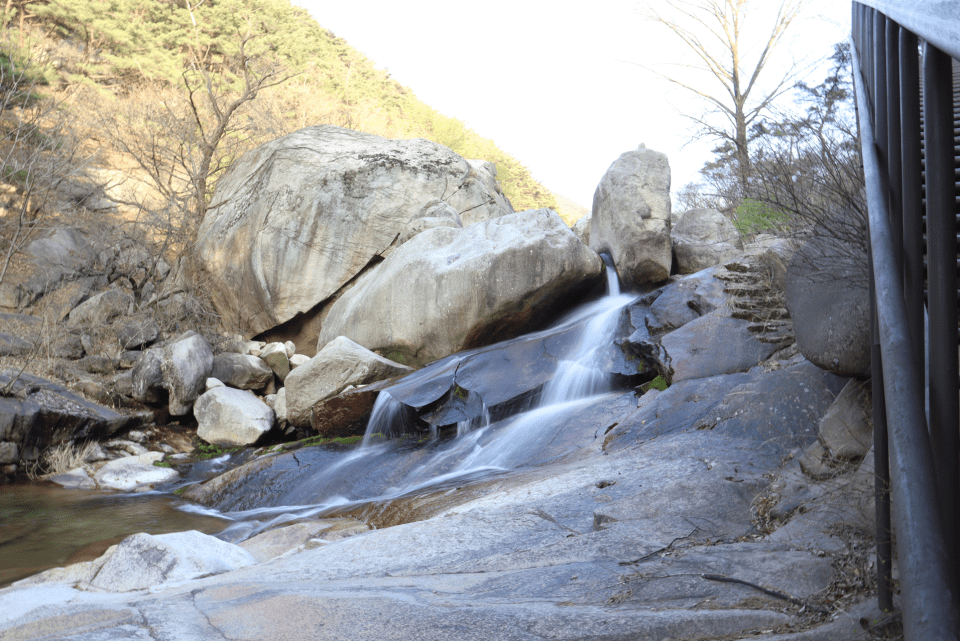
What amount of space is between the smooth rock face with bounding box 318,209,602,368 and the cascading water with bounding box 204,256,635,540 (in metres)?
1.38

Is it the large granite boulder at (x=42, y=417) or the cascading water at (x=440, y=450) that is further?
the large granite boulder at (x=42, y=417)

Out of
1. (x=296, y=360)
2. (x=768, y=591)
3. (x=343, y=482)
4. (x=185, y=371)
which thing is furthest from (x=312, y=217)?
(x=768, y=591)

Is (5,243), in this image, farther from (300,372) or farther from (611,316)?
(611,316)

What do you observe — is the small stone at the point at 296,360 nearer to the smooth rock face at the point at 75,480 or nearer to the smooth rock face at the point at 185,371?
the smooth rock face at the point at 185,371

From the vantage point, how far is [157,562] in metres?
4.18

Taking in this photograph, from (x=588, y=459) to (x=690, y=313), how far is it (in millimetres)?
3474

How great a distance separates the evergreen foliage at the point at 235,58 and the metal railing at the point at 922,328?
70.6 ft

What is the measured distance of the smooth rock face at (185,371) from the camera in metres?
12.1

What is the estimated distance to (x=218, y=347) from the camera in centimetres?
1437

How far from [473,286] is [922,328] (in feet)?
29.3

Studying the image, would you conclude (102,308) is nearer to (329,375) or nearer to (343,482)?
(329,375)

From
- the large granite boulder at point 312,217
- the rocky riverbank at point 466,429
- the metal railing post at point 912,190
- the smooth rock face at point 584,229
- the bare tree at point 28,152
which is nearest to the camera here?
the metal railing post at point 912,190

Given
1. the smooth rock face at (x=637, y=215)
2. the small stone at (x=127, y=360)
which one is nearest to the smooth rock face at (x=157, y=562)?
the smooth rock face at (x=637, y=215)

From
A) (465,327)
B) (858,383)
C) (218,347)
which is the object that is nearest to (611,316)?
(465,327)
